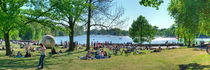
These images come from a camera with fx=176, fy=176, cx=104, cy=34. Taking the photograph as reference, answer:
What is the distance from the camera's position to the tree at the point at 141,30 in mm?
59062

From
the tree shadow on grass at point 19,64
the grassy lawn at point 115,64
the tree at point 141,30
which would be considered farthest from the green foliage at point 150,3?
the tree at point 141,30

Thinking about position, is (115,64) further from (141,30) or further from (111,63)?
(141,30)

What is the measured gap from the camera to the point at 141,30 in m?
59.2

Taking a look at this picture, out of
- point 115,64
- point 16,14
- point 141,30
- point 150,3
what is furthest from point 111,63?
point 141,30

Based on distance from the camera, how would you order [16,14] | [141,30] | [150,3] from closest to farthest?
[150,3] < [16,14] < [141,30]

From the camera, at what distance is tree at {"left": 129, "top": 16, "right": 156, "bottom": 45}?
2325 inches

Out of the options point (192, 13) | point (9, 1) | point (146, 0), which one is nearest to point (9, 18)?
point (9, 1)

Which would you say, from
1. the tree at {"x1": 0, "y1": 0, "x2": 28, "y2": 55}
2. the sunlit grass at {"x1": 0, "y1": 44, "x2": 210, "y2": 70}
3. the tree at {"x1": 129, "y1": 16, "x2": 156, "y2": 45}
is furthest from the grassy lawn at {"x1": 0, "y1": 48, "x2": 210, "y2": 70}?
the tree at {"x1": 129, "y1": 16, "x2": 156, "y2": 45}

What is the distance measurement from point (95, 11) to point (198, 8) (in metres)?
18.3

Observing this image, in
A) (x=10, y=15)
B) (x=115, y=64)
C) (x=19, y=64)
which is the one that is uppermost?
(x=10, y=15)

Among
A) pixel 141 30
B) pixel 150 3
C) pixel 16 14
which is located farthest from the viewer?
pixel 141 30

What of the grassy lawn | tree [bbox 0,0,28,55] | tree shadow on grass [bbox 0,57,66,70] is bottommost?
the grassy lawn

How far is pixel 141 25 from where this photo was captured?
60.3m

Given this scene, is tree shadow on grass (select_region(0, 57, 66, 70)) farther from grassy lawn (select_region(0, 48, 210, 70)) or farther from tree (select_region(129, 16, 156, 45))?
tree (select_region(129, 16, 156, 45))
